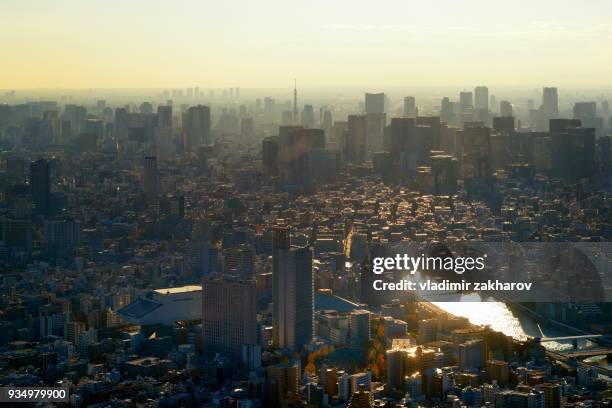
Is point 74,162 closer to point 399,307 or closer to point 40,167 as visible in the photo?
point 40,167

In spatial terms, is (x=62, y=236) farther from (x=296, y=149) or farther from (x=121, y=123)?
(x=121, y=123)

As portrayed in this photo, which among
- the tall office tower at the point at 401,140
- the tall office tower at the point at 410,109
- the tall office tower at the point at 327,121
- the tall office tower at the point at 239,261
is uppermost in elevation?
the tall office tower at the point at 410,109

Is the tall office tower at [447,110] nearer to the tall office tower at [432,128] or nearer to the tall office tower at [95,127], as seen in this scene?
the tall office tower at [432,128]

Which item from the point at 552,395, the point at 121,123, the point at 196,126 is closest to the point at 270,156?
the point at 196,126

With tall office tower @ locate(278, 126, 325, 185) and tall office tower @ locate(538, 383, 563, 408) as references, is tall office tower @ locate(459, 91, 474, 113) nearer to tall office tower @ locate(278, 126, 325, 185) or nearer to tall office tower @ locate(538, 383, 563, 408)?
tall office tower @ locate(278, 126, 325, 185)

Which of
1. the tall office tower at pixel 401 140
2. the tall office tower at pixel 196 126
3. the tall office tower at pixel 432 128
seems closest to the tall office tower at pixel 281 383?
the tall office tower at pixel 401 140

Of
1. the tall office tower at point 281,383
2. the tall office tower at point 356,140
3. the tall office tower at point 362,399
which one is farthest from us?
the tall office tower at point 356,140
